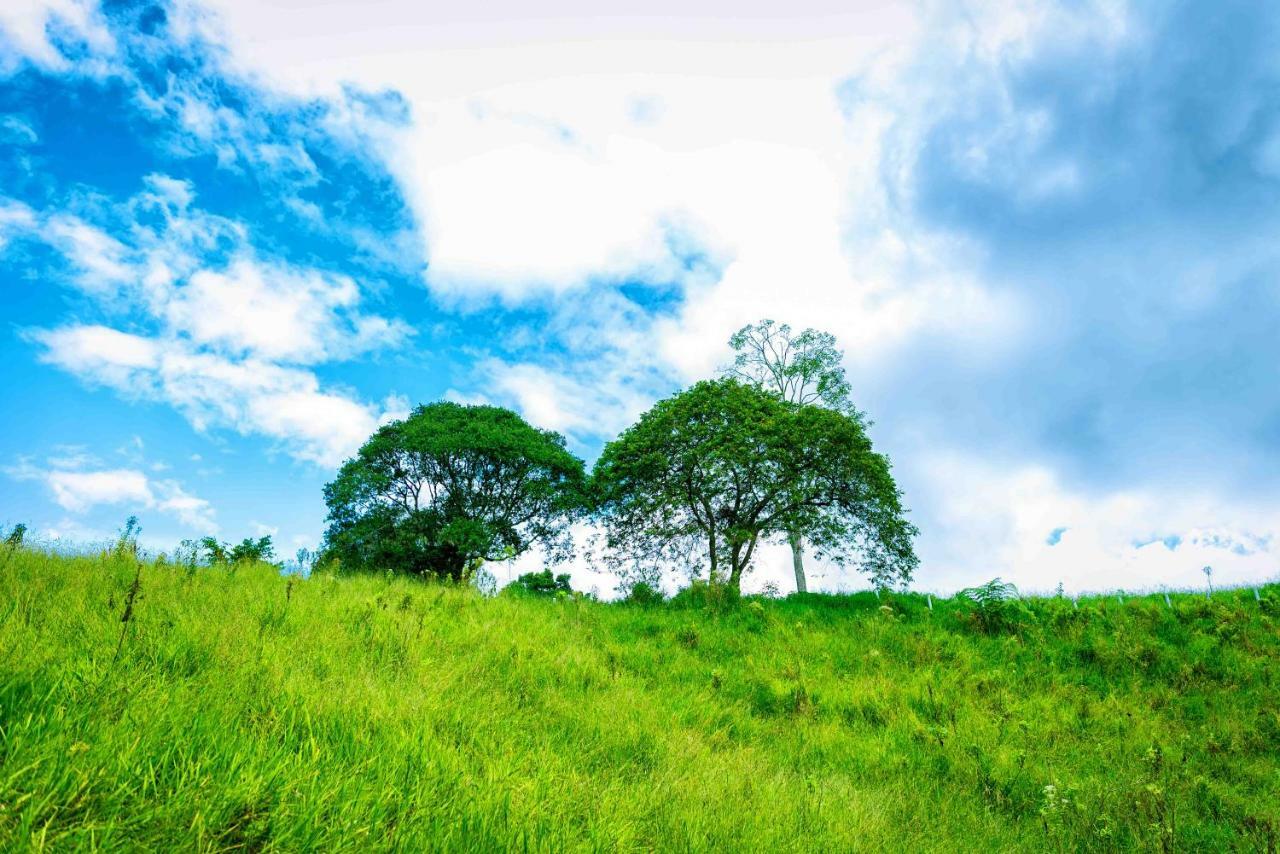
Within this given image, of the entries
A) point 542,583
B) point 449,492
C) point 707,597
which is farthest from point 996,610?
point 449,492

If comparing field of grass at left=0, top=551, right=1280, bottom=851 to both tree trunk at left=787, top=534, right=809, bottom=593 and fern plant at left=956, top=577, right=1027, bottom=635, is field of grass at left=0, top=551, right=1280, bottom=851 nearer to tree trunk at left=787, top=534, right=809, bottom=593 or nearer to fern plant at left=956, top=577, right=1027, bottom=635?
fern plant at left=956, top=577, right=1027, bottom=635

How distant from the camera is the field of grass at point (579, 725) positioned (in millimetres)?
→ 2705

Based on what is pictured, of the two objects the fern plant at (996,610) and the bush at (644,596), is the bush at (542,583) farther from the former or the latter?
the fern plant at (996,610)

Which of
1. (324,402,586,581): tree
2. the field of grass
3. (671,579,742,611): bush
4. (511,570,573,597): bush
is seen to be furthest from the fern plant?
(324,402,586,581): tree

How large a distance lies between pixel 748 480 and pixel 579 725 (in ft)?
51.1

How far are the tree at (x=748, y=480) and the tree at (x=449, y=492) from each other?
18.7 feet

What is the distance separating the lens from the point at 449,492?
1035 inches

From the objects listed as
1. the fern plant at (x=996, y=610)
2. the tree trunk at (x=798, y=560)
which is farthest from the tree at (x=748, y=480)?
the fern plant at (x=996, y=610)

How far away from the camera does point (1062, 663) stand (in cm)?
1087

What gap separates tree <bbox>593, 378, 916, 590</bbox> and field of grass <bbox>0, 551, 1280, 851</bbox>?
850 centimetres

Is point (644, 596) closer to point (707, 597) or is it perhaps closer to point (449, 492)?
point (707, 597)

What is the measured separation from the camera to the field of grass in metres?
2.71

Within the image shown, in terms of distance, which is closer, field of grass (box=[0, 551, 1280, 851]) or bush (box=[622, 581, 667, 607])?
field of grass (box=[0, 551, 1280, 851])

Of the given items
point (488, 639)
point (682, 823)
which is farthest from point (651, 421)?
point (682, 823)
